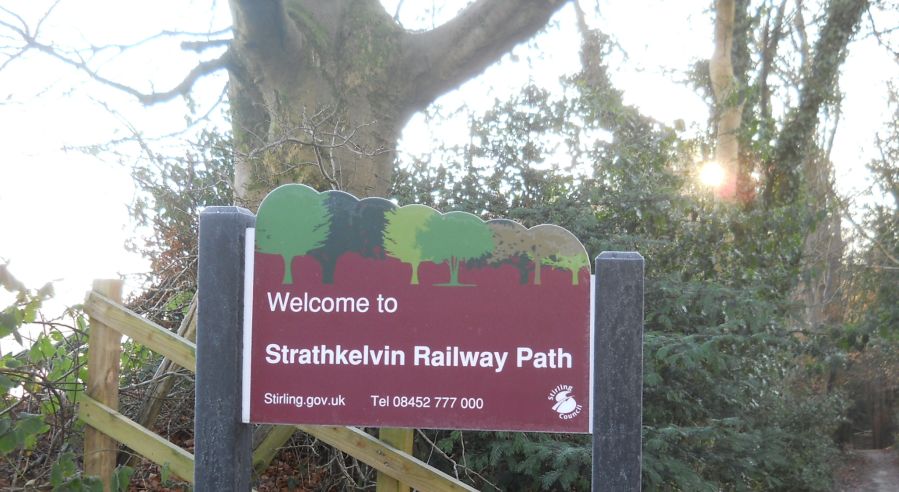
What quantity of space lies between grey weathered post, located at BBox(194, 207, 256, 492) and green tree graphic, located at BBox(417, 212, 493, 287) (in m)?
0.69

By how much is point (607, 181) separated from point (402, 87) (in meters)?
2.17

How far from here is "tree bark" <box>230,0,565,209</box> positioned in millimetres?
7340

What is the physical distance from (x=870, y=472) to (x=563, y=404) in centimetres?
2140

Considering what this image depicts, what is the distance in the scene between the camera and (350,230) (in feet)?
9.82

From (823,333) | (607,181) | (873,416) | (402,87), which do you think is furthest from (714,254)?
(873,416)

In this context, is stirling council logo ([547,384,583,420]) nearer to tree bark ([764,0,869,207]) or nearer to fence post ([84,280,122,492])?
fence post ([84,280,122,492])

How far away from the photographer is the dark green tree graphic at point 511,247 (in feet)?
9.57

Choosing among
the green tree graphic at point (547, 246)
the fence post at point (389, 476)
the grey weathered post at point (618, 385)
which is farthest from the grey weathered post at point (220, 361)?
the grey weathered post at point (618, 385)

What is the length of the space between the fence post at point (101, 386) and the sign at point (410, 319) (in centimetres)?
145

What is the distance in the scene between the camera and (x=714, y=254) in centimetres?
840

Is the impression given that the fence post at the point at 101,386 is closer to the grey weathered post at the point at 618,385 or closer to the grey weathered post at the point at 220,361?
the grey weathered post at the point at 220,361

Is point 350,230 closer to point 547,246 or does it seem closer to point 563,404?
point 547,246

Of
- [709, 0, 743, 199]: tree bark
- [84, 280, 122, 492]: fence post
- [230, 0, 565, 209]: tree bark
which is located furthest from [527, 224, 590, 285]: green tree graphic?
[709, 0, 743, 199]: tree bark

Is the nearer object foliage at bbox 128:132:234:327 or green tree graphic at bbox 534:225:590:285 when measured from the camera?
green tree graphic at bbox 534:225:590:285
